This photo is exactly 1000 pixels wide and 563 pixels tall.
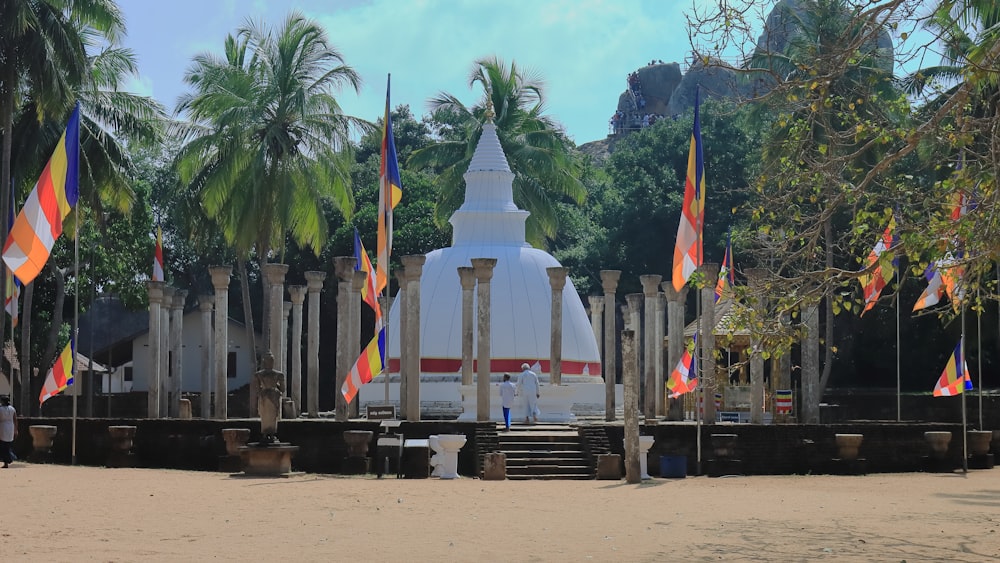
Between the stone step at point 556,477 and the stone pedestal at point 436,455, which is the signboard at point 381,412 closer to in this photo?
the stone pedestal at point 436,455

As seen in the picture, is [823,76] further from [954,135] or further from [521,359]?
[521,359]

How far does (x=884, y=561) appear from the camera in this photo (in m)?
11.8

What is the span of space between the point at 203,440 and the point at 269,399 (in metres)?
3.26

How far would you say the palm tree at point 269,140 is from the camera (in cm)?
3186

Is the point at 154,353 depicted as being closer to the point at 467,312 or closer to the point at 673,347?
the point at 467,312

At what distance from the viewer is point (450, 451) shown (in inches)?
850

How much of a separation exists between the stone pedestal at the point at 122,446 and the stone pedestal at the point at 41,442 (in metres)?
1.67

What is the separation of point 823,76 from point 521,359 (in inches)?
703

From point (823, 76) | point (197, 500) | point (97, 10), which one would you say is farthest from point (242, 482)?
point (97, 10)

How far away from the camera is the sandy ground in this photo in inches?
478

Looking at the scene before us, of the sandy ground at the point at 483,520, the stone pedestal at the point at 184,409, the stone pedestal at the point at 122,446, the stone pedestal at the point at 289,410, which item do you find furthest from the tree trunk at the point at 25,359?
the sandy ground at the point at 483,520

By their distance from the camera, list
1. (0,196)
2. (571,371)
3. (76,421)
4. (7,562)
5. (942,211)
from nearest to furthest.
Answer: (7,562) < (942,211) < (76,421) < (0,196) < (571,371)

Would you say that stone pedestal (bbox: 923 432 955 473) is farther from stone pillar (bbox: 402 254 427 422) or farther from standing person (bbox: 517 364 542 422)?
stone pillar (bbox: 402 254 427 422)

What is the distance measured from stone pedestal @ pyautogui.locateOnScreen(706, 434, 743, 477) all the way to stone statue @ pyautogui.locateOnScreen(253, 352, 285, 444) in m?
7.72
